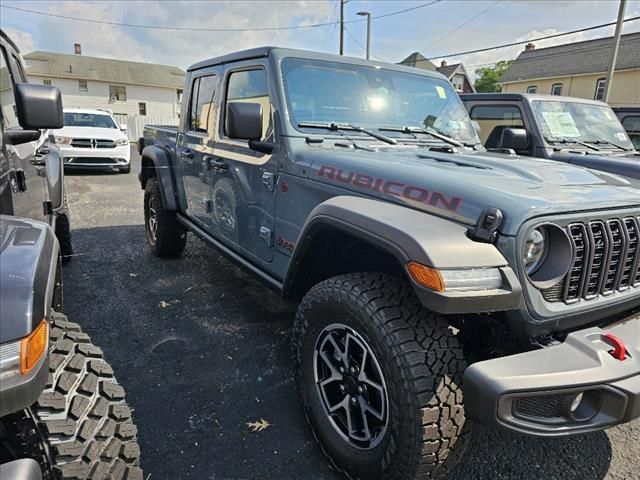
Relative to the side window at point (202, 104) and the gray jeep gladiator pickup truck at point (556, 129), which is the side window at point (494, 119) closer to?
the gray jeep gladiator pickup truck at point (556, 129)

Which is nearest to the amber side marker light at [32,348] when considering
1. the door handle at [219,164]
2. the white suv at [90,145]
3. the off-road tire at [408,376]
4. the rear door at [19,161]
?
the off-road tire at [408,376]

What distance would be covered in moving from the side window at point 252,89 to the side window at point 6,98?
133cm

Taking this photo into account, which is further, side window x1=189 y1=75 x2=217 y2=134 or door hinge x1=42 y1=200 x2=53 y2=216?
side window x1=189 y1=75 x2=217 y2=134

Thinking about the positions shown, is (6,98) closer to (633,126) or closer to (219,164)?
(219,164)

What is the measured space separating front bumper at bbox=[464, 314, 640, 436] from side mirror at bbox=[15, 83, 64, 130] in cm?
218

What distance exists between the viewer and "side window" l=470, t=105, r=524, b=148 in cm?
601

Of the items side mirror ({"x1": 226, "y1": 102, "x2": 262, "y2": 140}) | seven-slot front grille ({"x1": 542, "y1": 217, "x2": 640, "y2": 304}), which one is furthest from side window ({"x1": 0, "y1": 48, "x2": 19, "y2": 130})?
seven-slot front grille ({"x1": 542, "y1": 217, "x2": 640, "y2": 304})

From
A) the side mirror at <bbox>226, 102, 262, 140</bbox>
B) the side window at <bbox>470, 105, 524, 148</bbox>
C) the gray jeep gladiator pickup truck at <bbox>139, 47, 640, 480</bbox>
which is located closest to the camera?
the gray jeep gladiator pickup truck at <bbox>139, 47, 640, 480</bbox>

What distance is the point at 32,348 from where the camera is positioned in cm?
118

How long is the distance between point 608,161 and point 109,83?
39567 millimetres

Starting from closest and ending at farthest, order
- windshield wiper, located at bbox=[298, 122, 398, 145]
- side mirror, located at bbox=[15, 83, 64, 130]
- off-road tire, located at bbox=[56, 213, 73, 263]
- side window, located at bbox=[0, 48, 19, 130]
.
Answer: side mirror, located at bbox=[15, 83, 64, 130]
side window, located at bbox=[0, 48, 19, 130]
windshield wiper, located at bbox=[298, 122, 398, 145]
off-road tire, located at bbox=[56, 213, 73, 263]

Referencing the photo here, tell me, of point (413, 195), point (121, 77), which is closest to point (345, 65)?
point (413, 195)

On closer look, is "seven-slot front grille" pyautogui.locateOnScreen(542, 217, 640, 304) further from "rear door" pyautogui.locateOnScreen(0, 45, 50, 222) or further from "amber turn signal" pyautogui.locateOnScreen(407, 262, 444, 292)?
"rear door" pyautogui.locateOnScreen(0, 45, 50, 222)

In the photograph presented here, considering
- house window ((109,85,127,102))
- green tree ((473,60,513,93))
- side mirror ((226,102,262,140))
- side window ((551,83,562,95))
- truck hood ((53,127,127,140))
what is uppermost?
green tree ((473,60,513,93))
